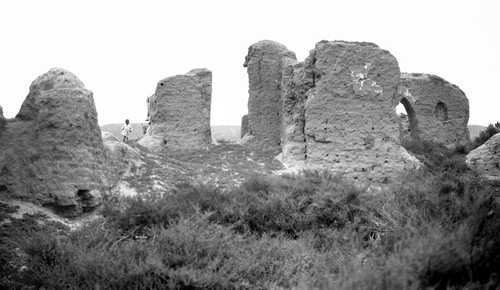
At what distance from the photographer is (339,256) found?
5688mm

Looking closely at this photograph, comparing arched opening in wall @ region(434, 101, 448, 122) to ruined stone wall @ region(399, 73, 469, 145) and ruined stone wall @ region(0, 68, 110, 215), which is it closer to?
ruined stone wall @ region(399, 73, 469, 145)

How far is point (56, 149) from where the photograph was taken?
877 centimetres

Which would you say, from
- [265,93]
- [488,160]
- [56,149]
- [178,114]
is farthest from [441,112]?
[56,149]

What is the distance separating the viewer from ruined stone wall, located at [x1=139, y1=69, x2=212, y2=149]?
16625 mm

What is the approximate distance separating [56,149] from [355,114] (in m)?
9.22

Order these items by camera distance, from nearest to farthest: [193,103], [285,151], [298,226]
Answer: [298,226] < [285,151] < [193,103]

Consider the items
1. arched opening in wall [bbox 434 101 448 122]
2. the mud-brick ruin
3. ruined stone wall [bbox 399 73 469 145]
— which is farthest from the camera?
arched opening in wall [bbox 434 101 448 122]

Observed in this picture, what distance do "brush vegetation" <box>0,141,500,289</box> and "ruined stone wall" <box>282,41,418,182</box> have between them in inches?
186

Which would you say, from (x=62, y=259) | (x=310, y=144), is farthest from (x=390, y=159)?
(x=62, y=259)

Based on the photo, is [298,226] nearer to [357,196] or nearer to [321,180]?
[357,196]

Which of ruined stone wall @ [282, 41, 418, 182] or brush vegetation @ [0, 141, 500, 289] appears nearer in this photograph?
brush vegetation @ [0, 141, 500, 289]

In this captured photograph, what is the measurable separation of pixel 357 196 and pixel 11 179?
7243 millimetres

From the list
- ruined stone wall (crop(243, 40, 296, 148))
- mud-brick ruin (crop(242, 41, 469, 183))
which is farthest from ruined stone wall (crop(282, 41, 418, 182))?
ruined stone wall (crop(243, 40, 296, 148))

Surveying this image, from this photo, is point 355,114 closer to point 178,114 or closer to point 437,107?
point 178,114
